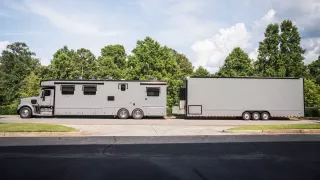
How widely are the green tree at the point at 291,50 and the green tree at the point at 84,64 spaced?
3361cm

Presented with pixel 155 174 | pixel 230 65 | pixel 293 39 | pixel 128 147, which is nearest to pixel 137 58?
pixel 230 65

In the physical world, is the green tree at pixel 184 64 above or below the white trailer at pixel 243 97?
above

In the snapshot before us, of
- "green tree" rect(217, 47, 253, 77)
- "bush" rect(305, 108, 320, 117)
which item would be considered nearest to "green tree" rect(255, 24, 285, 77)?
"green tree" rect(217, 47, 253, 77)

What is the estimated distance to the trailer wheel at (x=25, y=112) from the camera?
2231 cm

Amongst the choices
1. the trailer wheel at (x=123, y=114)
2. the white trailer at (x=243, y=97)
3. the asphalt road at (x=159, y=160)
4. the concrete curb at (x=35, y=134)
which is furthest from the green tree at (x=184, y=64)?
the asphalt road at (x=159, y=160)

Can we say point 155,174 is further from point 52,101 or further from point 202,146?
point 52,101

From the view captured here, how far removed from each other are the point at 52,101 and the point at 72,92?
1929 mm

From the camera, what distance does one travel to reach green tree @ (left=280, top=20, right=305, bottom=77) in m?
41.8

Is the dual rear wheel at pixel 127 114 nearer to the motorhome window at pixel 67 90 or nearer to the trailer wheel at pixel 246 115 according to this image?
the motorhome window at pixel 67 90

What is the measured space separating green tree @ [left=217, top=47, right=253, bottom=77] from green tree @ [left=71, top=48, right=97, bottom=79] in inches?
949

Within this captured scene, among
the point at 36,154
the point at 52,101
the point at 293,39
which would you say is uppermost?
the point at 293,39

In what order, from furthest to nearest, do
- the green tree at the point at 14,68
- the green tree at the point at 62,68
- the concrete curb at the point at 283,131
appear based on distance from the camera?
1. the green tree at the point at 14,68
2. the green tree at the point at 62,68
3. the concrete curb at the point at 283,131

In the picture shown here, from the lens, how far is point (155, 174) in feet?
19.6

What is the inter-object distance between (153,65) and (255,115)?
20214mm
